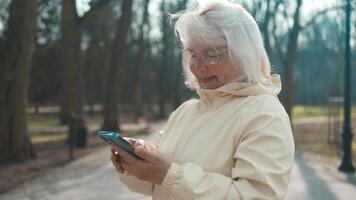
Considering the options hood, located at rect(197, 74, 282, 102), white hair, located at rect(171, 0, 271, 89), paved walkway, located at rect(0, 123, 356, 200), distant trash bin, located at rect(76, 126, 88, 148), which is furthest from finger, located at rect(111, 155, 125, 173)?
distant trash bin, located at rect(76, 126, 88, 148)

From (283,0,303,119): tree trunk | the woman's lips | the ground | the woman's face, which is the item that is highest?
the woman's face

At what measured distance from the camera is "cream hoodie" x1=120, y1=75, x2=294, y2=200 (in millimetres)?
1872

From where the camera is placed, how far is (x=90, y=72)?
4244 cm

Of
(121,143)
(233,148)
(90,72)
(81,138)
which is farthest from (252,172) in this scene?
(90,72)

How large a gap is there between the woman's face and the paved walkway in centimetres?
738

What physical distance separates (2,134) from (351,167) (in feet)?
26.1

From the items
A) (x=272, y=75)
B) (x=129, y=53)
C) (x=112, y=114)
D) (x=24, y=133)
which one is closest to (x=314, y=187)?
(x=24, y=133)

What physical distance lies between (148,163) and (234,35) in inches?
21.2

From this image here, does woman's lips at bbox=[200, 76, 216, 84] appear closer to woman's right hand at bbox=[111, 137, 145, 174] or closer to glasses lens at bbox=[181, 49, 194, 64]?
glasses lens at bbox=[181, 49, 194, 64]

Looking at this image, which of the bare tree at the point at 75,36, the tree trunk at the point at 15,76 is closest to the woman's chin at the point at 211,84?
the tree trunk at the point at 15,76

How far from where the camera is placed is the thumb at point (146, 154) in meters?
1.94

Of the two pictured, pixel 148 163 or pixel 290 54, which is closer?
pixel 148 163

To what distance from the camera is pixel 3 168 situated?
12.7m

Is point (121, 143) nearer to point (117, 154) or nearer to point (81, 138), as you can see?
point (117, 154)
